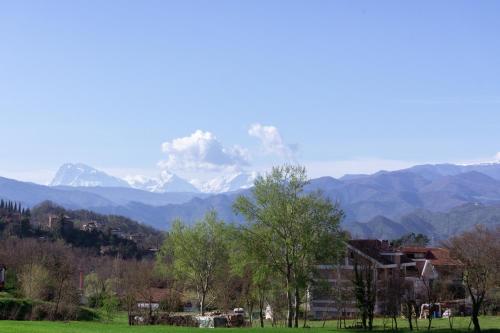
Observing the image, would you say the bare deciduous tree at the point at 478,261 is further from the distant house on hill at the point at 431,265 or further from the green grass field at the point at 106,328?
the distant house on hill at the point at 431,265

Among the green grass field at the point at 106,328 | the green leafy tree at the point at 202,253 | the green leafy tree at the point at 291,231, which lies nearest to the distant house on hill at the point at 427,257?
the green leafy tree at the point at 202,253

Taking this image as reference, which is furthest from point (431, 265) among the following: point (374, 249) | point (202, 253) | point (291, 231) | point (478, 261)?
point (291, 231)

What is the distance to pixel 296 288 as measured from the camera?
59469mm

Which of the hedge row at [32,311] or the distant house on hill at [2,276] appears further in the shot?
the distant house on hill at [2,276]

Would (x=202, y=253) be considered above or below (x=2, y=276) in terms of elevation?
above

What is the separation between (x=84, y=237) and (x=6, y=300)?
131 metres

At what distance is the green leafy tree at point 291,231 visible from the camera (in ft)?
196

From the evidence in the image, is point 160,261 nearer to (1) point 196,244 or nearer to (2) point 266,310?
(1) point 196,244

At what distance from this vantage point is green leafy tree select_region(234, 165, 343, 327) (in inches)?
2354

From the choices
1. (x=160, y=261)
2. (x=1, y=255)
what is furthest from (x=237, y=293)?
(x=1, y=255)

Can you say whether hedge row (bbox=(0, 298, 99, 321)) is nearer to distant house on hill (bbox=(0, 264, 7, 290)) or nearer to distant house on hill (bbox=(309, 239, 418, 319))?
distant house on hill (bbox=(0, 264, 7, 290))

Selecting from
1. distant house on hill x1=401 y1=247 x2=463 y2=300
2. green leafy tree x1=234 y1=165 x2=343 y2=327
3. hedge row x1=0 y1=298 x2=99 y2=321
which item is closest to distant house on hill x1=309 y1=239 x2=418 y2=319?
distant house on hill x1=401 y1=247 x2=463 y2=300

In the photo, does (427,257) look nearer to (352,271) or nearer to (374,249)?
(374,249)

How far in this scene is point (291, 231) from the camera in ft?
198
